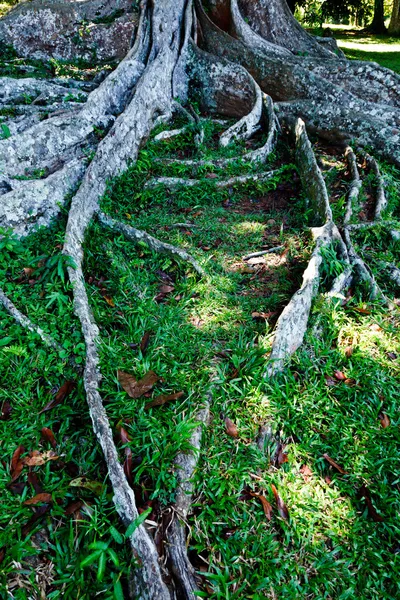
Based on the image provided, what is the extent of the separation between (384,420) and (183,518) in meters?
1.40

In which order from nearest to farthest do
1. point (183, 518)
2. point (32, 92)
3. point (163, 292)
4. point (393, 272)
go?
point (183, 518) → point (163, 292) → point (393, 272) → point (32, 92)

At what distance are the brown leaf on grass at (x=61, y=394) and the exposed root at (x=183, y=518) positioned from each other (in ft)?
2.75

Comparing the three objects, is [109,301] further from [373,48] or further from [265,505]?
[373,48]

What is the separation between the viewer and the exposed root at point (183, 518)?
1.91 m

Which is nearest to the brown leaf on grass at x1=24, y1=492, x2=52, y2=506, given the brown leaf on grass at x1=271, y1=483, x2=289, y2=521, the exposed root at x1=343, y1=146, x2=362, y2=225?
the brown leaf on grass at x1=271, y1=483, x2=289, y2=521

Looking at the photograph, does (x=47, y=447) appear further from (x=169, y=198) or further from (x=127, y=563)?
(x=169, y=198)

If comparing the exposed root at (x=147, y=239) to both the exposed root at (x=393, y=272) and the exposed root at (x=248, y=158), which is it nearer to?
the exposed root at (x=248, y=158)

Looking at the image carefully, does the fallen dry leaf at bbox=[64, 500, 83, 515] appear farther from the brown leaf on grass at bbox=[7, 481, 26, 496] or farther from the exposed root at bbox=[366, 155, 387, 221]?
the exposed root at bbox=[366, 155, 387, 221]

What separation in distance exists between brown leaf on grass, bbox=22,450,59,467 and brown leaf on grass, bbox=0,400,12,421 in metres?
0.33

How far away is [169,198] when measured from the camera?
4.74m

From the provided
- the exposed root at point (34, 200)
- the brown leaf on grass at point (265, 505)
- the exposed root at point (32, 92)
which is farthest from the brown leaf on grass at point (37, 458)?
the exposed root at point (32, 92)

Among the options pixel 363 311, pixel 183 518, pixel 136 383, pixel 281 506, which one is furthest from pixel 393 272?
pixel 183 518

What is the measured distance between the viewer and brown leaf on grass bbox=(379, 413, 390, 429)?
2.64 m

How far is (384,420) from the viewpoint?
267 cm
